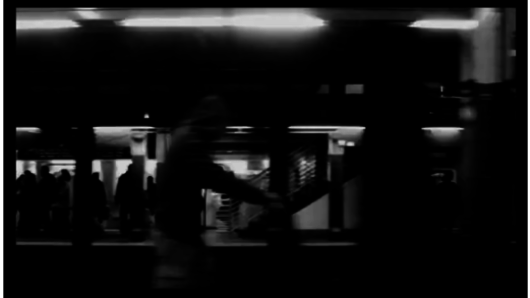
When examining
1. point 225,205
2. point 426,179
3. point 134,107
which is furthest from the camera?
point 134,107

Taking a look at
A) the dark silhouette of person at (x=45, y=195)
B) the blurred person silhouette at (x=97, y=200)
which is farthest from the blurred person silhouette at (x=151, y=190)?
the dark silhouette of person at (x=45, y=195)

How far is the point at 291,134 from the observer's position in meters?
3.95

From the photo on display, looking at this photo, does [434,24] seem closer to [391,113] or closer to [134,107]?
[391,113]

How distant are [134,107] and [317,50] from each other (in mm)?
1562

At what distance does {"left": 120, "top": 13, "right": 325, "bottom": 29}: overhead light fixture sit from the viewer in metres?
3.63

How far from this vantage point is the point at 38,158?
12.4 ft

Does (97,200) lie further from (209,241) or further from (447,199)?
(447,199)

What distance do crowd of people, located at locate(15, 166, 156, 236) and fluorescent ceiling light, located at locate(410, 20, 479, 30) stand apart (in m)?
2.16

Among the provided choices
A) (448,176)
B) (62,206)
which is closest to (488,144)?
(448,176)

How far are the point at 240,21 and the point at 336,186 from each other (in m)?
1.34

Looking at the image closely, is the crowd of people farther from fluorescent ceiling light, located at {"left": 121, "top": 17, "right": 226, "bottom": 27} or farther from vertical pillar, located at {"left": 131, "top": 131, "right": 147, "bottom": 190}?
fluorescent ceiling light, located at {"left": 121, "top": 17, "right": 226, "bottom": 27}

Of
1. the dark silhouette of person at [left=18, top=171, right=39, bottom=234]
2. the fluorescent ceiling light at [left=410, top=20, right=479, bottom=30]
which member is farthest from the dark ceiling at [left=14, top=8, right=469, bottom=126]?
the dark silhouette of person at [left=18, top=171, right=39, bottom=234]

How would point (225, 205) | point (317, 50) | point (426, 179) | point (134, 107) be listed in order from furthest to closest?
point (317, 50) → point (134, 107) → point (426, 179) → point (225, 205)

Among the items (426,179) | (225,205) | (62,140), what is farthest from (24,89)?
(426,179)
